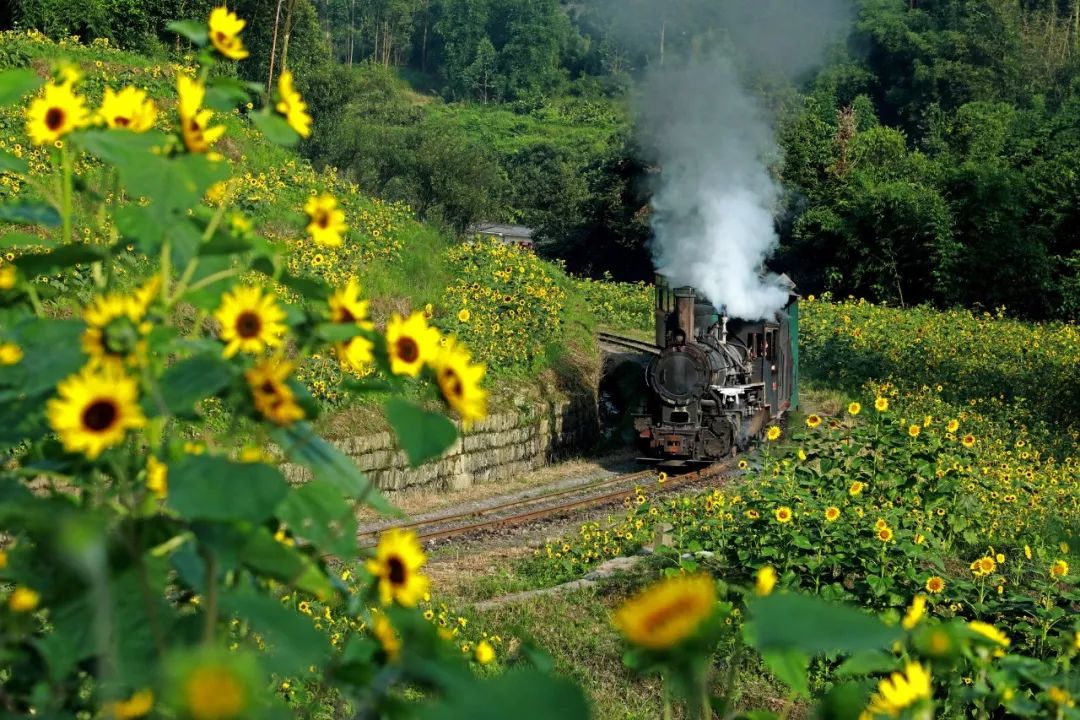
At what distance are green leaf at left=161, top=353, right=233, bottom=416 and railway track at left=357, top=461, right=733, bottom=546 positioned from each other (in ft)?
29.5

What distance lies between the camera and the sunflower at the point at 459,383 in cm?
200

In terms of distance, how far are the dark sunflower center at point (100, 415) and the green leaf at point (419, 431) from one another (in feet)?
1.30

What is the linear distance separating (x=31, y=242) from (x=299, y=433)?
0.76 m

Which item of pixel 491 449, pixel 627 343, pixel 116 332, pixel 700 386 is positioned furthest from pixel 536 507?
pixel 116 332

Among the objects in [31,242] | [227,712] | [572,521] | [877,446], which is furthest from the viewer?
[572,521]

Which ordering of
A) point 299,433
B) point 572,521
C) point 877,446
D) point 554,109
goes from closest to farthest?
point 299,433, point 877,446, point 572,521, point 554,109

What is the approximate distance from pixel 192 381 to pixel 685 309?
14471 millimetres

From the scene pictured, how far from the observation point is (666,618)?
145 centimetres

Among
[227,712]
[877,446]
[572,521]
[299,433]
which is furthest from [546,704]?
[572,521]

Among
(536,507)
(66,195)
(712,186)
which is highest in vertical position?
(712,186)

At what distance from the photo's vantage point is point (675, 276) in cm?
1714

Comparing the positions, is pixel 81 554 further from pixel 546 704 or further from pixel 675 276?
pixel 675 276

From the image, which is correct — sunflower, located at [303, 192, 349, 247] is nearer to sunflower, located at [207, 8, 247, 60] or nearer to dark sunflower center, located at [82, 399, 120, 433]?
sunflower, located at [207, 8, 247, 60]

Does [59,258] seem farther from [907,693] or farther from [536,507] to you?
[536,507]
